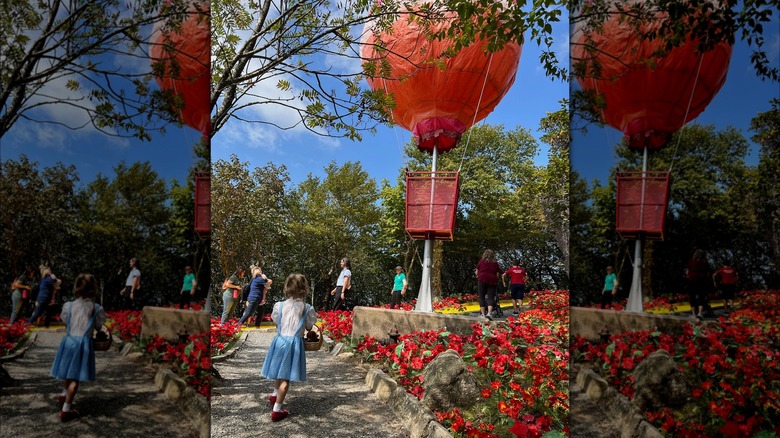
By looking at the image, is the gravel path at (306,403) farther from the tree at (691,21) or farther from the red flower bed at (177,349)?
the tree at (691,21)

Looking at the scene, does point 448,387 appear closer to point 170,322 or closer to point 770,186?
point 170,322

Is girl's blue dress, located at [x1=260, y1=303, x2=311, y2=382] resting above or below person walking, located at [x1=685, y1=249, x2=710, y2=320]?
below

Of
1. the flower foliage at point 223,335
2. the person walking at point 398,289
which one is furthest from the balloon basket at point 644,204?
the flower foliage at point 223,335

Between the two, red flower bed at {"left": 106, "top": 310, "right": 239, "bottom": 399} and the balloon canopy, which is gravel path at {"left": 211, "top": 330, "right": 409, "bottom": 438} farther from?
the balloon canopy

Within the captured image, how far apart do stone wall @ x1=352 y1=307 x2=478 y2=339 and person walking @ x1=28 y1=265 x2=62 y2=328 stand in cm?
281

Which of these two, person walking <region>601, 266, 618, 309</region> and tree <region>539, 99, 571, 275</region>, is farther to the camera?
tree <region>539, 99, 571, 275</region>

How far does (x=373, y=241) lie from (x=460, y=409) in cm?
144

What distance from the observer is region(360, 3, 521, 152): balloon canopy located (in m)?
A: 3.47

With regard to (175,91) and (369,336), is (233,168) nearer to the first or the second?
(369,336)

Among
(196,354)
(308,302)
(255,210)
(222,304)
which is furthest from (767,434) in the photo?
(222,304)

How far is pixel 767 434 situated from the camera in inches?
52.9

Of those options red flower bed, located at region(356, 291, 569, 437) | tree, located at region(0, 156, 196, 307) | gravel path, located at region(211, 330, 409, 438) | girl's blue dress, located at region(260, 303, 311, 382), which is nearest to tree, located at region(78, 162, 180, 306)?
tree, located at region(0, 156, 196, 307)

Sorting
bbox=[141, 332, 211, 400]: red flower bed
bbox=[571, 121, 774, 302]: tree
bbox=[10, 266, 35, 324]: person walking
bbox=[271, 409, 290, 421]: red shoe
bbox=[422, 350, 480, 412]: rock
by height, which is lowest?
bbox=[271, 409, 290, 421]: red shoe

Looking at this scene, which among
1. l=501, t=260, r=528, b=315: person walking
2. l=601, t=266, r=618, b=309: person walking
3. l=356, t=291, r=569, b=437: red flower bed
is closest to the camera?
l=601, t=266, r=618, b=309: person walking
